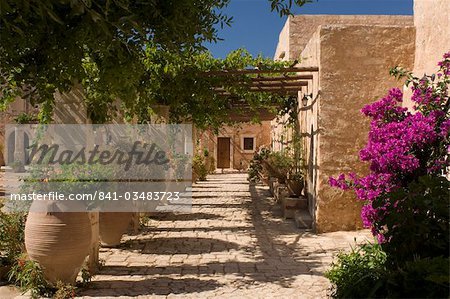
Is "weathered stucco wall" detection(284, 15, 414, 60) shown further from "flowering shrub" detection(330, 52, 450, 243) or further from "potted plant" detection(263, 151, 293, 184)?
"flowering shrub" detection(330, 52, 450, 243)

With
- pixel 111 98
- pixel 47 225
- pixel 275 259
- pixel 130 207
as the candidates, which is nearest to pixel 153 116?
pixel 130 207

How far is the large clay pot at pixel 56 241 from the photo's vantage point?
4.45 m

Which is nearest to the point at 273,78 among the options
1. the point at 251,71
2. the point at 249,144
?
the point at 251,71

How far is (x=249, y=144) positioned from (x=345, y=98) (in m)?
20.6

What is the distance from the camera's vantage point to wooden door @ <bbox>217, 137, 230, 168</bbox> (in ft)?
95.3

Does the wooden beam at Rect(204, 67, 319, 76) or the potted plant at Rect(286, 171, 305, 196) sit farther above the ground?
the wooden beam at Rect(204, 67, 319, 76)

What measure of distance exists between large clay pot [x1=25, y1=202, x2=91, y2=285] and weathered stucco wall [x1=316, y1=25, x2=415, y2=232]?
4437 mm

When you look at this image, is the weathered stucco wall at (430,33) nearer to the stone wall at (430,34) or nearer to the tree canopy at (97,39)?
the stone wall at (430,34)

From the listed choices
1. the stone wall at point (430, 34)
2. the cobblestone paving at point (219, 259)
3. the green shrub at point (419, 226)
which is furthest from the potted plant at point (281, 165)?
the green shrub at point (419, 226)

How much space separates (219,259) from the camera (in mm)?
6160

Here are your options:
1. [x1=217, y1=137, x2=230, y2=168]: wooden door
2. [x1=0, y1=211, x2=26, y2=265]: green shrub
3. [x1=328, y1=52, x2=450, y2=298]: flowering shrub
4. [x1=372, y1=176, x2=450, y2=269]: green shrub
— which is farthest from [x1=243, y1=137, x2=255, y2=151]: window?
[x1=372, y1=176, x2=450, y2=269]: green shrub

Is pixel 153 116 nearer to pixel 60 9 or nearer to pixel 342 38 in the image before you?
pixel 342 38

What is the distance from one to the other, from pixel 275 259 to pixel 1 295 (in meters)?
3.30

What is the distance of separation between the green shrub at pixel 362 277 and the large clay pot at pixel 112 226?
3501 millimetres
